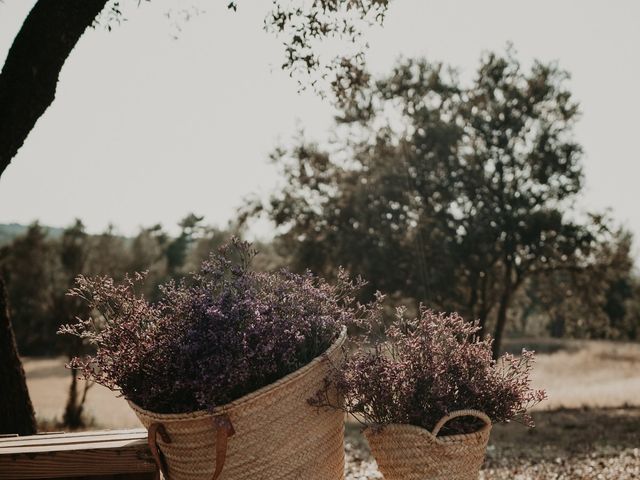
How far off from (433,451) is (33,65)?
4.04 m

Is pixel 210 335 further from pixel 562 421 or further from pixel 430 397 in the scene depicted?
pixel 562 421

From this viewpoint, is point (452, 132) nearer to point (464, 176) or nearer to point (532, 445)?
point (464, 176)

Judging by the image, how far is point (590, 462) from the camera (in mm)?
9164

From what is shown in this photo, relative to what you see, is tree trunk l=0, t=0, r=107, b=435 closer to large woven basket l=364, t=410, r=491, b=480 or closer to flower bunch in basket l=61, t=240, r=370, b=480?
flower bunch in basket l=61, t=240, r=370, b=480

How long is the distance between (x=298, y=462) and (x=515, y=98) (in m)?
20.6

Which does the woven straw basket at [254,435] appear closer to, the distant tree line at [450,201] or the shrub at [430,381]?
the shrub at [430,381]

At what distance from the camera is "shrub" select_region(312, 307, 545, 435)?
3.52 m

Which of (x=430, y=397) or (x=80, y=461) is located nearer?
(x=430, y=397)

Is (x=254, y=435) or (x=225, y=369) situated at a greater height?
(x=225, y=369)

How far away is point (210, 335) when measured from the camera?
3330 mm

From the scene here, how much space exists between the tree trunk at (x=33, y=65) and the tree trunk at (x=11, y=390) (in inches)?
55.8

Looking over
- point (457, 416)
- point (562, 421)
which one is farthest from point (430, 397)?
point (562, 421)

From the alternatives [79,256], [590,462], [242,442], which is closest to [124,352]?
[242,442]

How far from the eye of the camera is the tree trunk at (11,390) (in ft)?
18.1
